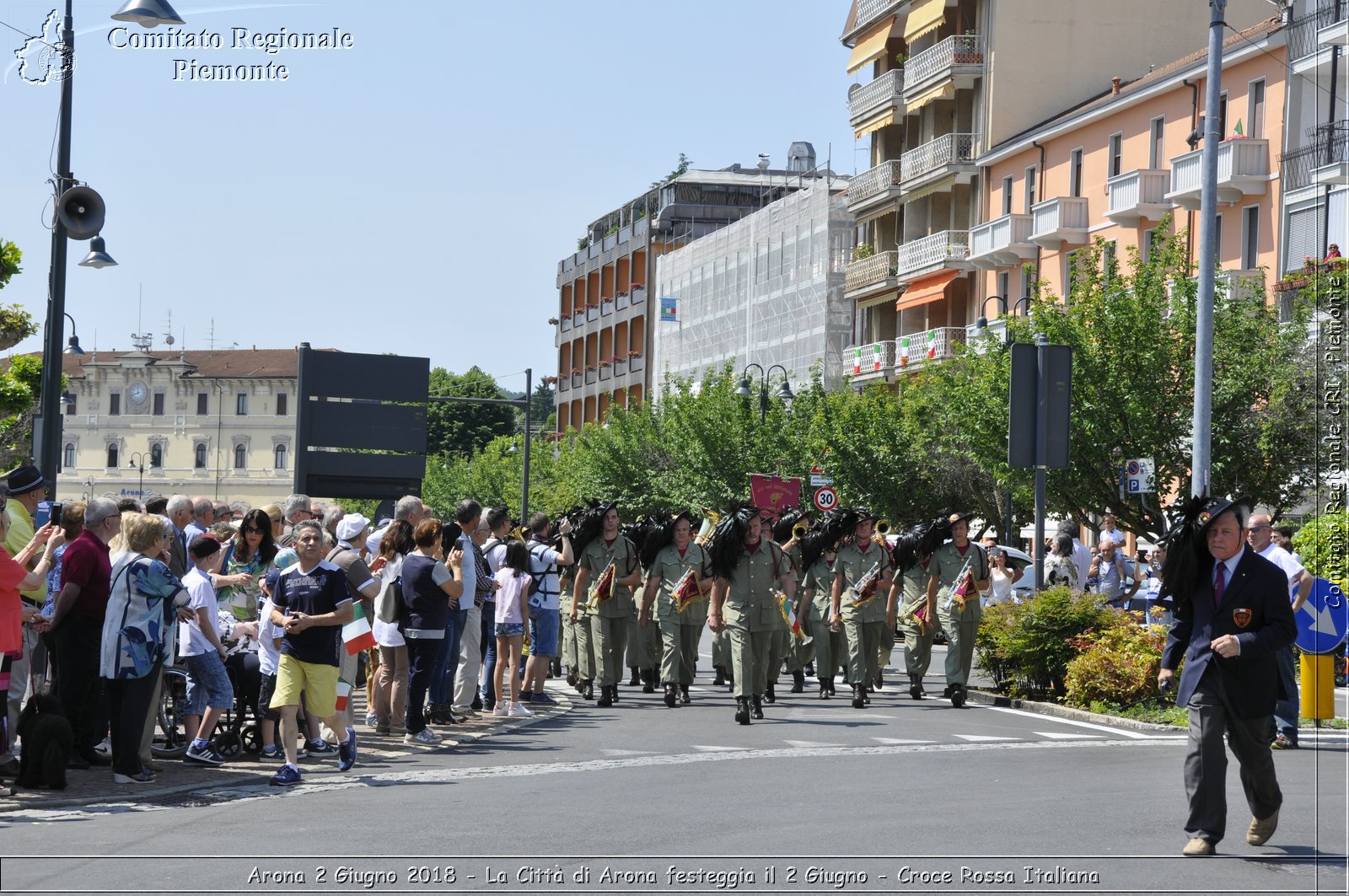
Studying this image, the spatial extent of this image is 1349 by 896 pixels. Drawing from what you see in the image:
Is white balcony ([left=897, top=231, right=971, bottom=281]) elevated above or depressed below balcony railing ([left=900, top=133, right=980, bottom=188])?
below

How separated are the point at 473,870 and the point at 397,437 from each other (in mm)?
14665

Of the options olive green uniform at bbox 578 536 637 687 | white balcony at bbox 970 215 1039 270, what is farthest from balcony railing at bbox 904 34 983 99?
olive green uniform at bbox 578 536 637 687

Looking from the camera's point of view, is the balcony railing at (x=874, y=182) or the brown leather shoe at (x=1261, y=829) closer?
the brown leather shoe at (x=1261, y=829)

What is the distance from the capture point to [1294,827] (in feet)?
33.0

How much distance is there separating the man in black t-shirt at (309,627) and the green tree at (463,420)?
10508 centimetres

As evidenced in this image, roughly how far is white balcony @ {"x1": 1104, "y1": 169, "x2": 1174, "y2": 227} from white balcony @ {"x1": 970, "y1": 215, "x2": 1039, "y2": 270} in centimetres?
525

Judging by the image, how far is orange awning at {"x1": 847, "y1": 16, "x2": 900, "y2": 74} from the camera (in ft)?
195

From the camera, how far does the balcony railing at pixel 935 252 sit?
54875 mm

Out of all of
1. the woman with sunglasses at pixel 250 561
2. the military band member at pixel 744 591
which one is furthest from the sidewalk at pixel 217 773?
the military band member at pixel 744 591

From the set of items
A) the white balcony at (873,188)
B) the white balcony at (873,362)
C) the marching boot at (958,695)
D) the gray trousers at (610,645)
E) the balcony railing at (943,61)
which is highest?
the balcony railing at (943,61)

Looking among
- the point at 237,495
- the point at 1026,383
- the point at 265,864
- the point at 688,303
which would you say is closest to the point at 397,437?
the point at 1026,383

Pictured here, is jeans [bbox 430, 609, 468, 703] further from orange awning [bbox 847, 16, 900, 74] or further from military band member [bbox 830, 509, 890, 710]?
orange awning [bbox 847, 16, 900, 74]

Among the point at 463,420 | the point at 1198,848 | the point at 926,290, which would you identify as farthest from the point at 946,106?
the point at 463,420

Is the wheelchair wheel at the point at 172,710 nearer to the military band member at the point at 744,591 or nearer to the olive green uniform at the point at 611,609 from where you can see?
the military band member at the point at 744,591
